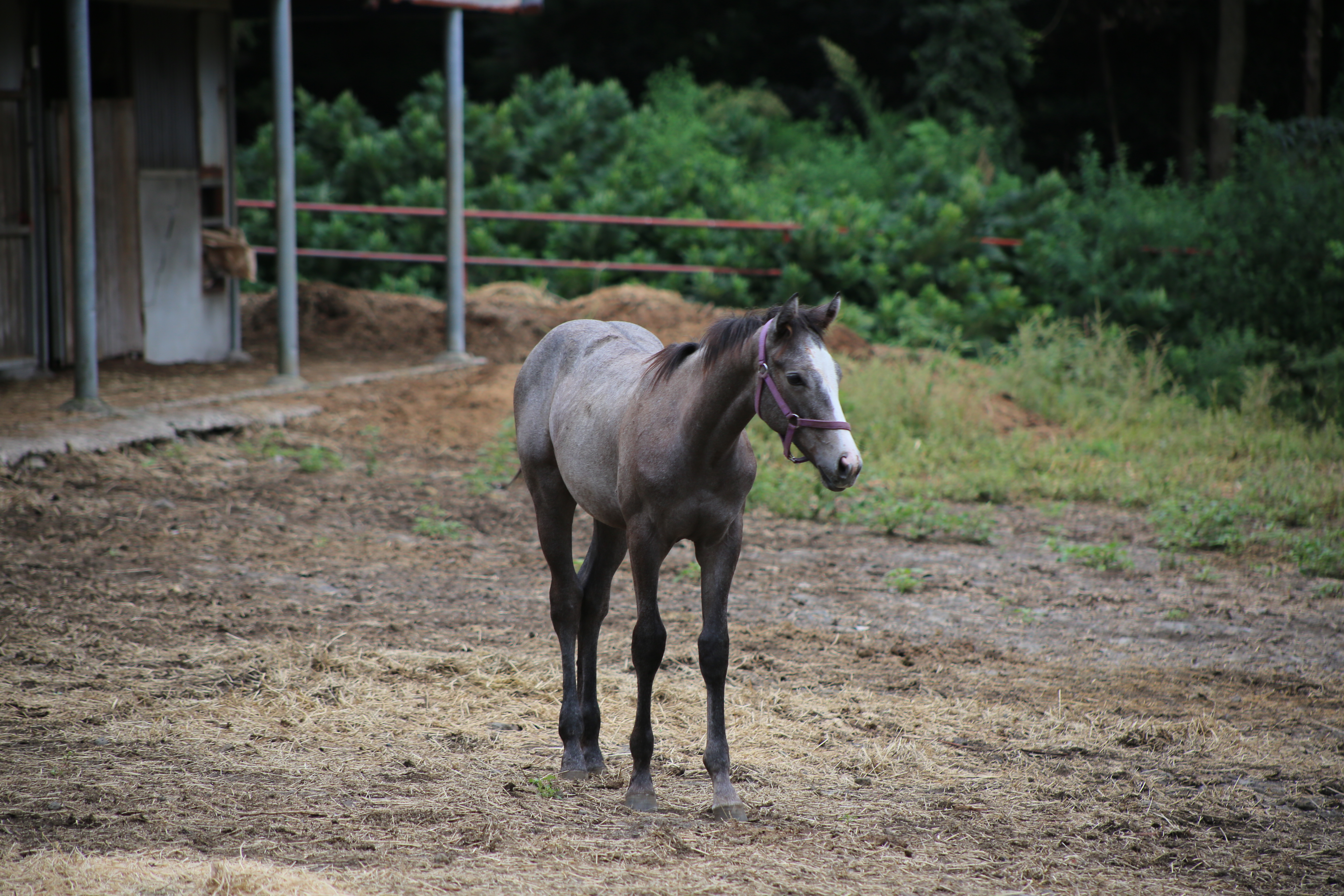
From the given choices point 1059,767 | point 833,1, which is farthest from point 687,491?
point 833,1

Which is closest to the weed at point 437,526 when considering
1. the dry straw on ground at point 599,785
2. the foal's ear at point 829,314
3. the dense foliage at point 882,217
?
the dry straw on ground at point 599,785

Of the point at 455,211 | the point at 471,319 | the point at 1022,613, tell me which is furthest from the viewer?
the point at 471,319

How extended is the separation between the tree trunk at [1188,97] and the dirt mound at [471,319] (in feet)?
38.4

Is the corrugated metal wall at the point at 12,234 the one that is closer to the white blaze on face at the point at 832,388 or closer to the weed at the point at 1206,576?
the white blaze on face at the point at 832,388

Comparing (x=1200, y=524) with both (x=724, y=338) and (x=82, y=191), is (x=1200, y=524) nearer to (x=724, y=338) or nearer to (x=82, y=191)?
(x=724, y=338)

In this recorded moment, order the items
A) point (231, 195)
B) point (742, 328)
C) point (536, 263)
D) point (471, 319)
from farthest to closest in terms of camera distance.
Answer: point (536, 263) < point (471, 319) < point (231, 195) < point (742, 328)

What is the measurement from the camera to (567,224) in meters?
16.1

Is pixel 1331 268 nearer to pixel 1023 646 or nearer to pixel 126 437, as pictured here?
pixel 1023 646

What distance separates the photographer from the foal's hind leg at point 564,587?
14.3ft

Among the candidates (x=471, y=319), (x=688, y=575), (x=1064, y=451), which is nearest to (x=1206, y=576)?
(x=1064, y=451)

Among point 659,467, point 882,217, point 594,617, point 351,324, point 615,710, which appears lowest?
point 615,710

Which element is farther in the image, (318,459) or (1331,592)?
(318,459)

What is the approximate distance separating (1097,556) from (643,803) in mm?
4178

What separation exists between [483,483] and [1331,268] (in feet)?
25.6
